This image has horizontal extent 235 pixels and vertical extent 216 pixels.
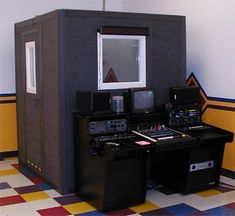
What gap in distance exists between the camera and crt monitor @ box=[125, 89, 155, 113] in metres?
4.07

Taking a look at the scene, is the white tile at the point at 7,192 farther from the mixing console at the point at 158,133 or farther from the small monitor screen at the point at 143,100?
the small monitor screen at the point at 143,100

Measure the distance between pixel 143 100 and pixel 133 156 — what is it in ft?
2.46

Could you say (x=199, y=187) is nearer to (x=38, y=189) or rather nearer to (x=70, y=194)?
(x=70, y=194)

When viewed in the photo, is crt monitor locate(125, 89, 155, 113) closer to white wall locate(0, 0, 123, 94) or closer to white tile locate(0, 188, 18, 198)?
white tile locate(0, 188, 18, 198)

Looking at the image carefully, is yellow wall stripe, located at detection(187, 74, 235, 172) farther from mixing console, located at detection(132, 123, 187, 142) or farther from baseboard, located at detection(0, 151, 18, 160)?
baseboard, located at detection(0, 151, 18, 160)

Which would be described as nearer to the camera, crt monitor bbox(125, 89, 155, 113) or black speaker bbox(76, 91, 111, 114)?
black speaker bbox(76, 91, 111, 114)

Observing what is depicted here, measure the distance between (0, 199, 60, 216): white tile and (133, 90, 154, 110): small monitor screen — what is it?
124cm

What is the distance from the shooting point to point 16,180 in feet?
15.5

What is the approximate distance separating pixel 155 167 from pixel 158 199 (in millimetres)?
521

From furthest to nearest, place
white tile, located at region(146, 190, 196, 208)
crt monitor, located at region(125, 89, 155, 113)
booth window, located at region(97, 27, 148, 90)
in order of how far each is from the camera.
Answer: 1. booth window, located at region(97, 27, 148, 90)
2. crt monitor, located at region(125, 89, 155, 113)
3. white tile, located at region(146, 190, 196, 208)

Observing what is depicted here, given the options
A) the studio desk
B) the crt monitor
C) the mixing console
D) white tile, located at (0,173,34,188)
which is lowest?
white tile, located at (0,173,34,188)

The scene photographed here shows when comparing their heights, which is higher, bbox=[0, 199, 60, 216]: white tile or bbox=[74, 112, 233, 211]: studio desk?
bbox=[74, 112, 233, 211]: studio desk

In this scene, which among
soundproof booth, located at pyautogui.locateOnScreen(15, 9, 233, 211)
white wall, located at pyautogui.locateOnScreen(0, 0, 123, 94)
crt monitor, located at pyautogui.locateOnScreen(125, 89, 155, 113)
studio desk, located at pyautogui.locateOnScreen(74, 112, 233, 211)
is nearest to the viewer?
studio desk, located at pyautogui.locateOnScreen(74, 112, 233, 211)

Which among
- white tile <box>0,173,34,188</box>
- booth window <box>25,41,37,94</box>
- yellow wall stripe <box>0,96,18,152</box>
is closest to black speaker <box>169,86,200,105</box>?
booth window <box>25,41,37,94</box>
